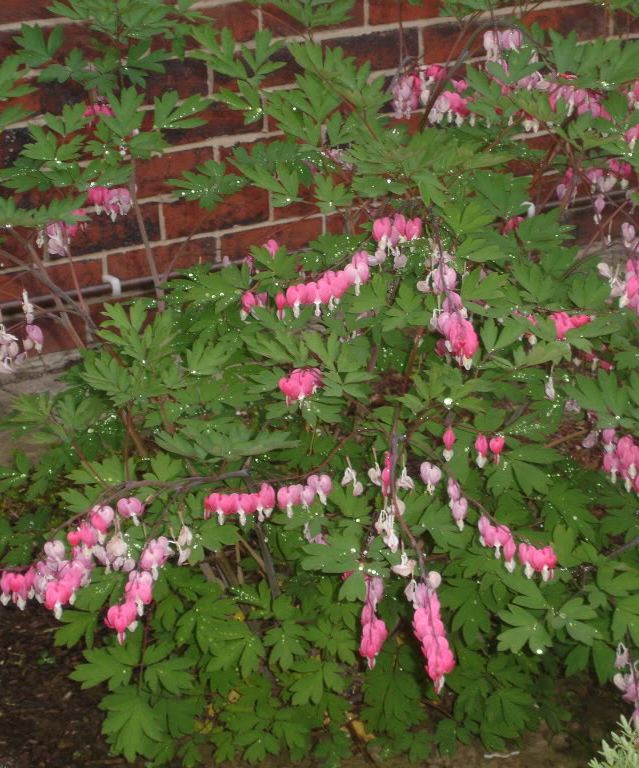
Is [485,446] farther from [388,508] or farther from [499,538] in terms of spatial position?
[388,508]

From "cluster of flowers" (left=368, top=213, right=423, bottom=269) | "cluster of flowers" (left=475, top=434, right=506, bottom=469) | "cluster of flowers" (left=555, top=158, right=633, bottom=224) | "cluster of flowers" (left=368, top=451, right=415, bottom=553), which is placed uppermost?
"cluster of flowers" (left=368, top=213, right=423, bottom=269)

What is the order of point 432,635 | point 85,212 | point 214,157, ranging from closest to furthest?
point 432,635, point 85,212, point 214,157

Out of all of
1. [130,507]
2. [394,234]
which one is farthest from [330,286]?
[130,507]

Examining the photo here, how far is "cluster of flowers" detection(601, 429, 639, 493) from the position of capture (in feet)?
7.47

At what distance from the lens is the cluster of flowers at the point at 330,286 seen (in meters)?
2.02

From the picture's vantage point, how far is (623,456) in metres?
2.29

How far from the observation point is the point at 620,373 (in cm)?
273

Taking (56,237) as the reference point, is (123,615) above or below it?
below

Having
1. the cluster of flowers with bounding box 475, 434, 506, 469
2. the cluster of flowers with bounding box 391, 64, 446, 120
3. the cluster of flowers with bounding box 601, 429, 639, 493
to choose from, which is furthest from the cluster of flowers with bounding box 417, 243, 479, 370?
the cluster of flowers with bounding box 391, 64, 446, 120

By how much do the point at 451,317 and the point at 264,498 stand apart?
546 millimetres

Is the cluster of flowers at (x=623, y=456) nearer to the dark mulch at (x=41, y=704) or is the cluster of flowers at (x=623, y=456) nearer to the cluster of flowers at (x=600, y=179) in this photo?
the cluster of flowers at (x=600, y=179)

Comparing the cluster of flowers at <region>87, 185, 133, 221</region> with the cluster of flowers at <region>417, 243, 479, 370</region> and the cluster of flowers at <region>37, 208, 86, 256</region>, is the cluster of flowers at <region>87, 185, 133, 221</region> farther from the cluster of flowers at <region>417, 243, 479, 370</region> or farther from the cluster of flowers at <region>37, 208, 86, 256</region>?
the cluster of flowers at <region>417, 243, 479, 370</region>

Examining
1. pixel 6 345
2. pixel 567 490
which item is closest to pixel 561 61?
pixel 567 490

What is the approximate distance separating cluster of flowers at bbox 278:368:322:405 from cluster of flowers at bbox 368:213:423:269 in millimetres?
261
